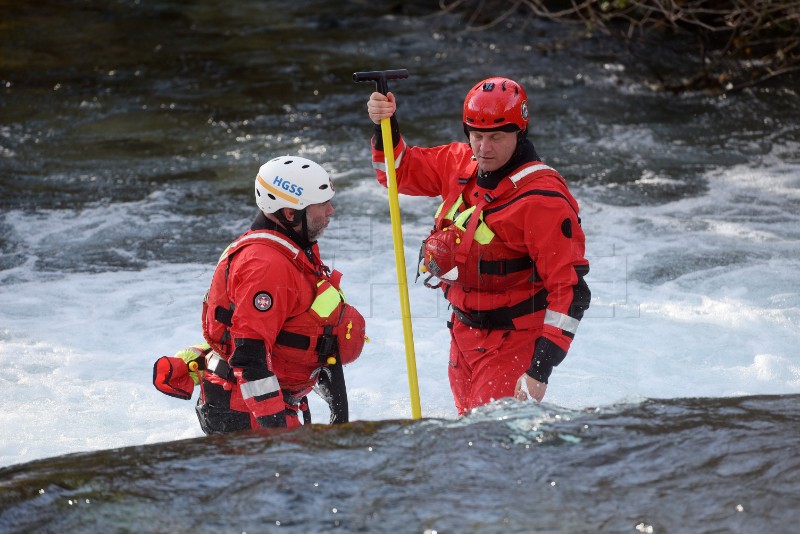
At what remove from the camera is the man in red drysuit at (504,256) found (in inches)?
161

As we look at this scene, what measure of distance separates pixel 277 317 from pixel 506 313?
108 cm

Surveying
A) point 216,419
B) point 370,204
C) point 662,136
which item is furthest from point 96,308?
point 662,136

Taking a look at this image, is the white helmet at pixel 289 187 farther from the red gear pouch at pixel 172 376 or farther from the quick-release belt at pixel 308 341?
the red gear pouch at pixel 172 376

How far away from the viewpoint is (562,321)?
4.08m

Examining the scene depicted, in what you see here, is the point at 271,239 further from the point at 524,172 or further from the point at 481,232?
the point at 524,172

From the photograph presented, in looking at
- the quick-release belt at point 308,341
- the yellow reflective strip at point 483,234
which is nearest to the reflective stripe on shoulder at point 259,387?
the quick-release belt at point 308,341

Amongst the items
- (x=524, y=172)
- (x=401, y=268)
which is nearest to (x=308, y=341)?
(x=401, y=268)

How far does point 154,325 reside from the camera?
7.45 meters

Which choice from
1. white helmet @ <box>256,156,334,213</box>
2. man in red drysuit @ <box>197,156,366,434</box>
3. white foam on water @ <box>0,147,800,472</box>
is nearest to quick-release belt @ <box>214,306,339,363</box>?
man in red drysuit @ <box>197,156,366,434</box>

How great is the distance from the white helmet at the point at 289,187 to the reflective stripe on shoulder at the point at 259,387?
2.43 ft

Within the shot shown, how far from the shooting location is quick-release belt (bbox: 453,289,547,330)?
4.39 meters

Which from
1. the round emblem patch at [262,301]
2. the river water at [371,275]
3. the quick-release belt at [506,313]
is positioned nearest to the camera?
the river water at [371,275]

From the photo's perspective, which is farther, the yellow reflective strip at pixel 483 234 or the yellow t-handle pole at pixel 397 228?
the yellow t-handle pole at pixel 397 228

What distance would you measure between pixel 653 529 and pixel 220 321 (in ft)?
6.77
